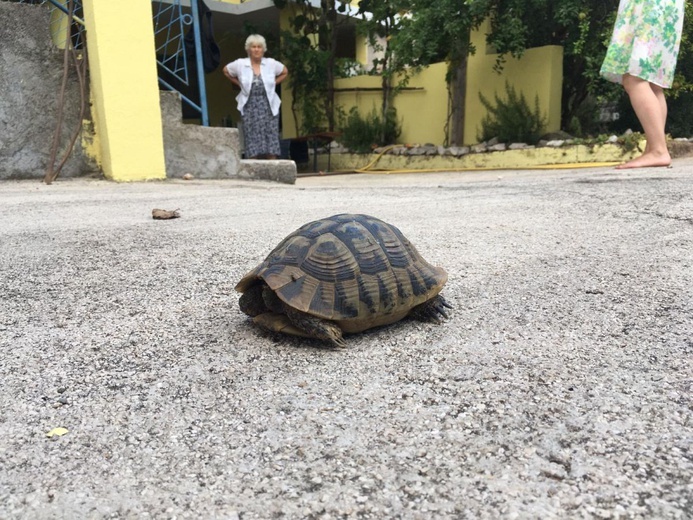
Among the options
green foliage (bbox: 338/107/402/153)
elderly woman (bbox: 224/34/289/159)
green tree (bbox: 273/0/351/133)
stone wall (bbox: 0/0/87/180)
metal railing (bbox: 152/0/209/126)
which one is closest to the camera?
stone wall (bbox: 0/0/87/180)

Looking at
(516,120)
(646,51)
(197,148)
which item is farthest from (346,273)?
(516,120)

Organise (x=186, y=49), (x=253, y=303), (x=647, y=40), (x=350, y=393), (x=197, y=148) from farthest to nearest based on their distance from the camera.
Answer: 1. (x=186, y=49)
2. (x=197, y=148)
3. (x=647, y=40)
4. (x=253, y=303)
5. (x=350, y=393)

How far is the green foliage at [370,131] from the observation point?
1106 cm

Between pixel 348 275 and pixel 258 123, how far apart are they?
5888mm

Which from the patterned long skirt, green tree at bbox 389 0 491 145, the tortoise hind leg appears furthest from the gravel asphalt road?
green tree at bbox 389 0 491 145

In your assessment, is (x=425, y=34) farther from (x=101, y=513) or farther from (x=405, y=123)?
(x=101, y=513)

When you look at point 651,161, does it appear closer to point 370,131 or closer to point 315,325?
point 315,325

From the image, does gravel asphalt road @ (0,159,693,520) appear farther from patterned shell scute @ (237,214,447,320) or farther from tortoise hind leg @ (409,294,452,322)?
patterned shell scute @ (237,214,447,320)

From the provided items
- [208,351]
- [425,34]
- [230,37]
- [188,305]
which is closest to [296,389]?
[208,351]

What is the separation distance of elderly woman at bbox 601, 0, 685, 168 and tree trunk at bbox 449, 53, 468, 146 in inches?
161

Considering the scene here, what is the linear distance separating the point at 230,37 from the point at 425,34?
4.52 meters

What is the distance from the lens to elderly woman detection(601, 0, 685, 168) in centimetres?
571

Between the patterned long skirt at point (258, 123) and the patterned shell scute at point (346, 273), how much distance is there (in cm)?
563

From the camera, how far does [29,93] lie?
580 centimetres
